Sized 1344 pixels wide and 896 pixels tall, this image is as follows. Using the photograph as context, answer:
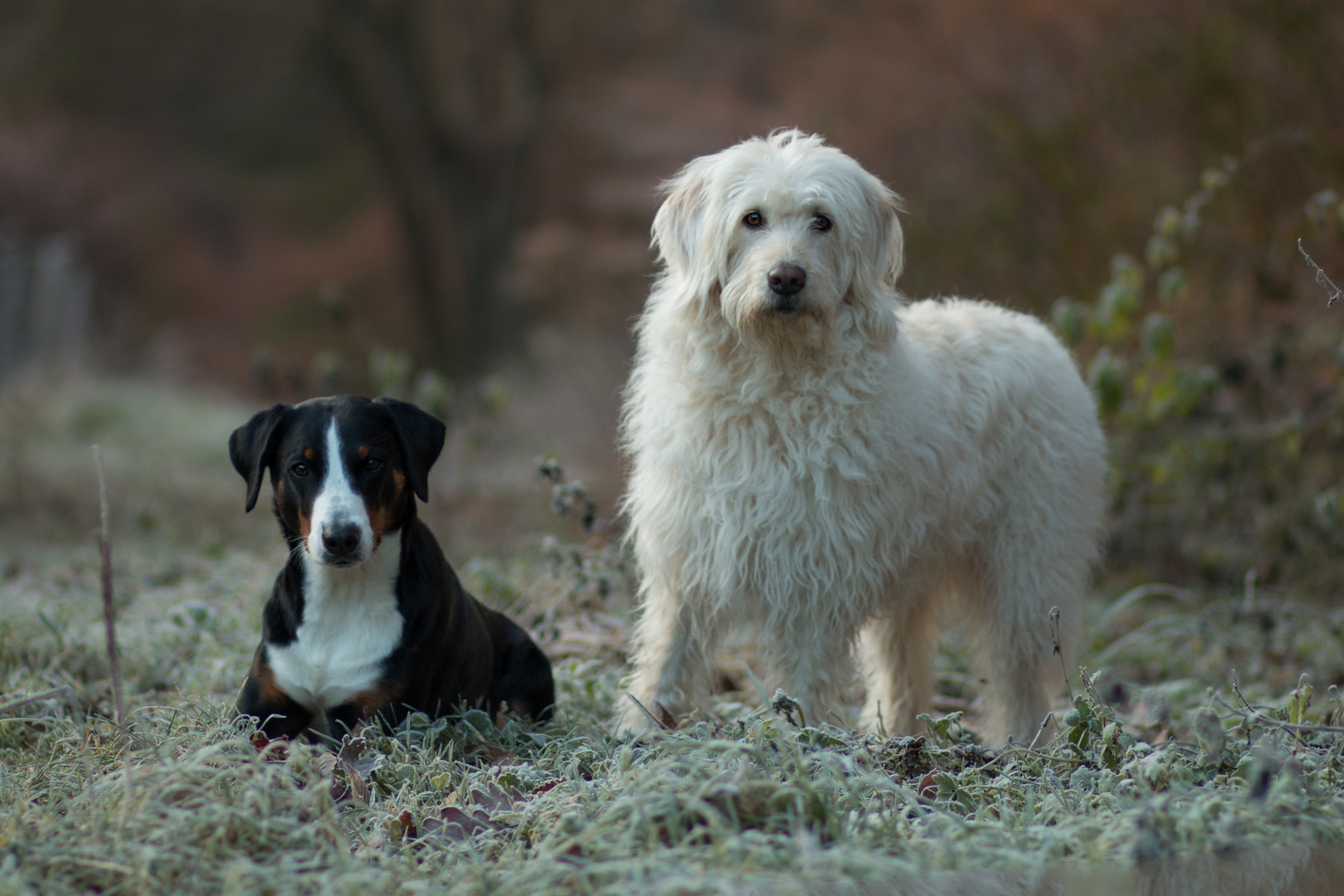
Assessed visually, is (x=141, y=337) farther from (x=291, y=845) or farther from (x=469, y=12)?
(x=291, y=845)

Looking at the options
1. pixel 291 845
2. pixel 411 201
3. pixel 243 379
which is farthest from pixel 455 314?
pixel 291 845

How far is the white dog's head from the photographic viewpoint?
3332mm

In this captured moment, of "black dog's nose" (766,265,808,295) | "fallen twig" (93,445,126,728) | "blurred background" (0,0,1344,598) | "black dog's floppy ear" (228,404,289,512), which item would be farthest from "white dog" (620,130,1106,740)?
"fallen twig" (93,445,126,728)

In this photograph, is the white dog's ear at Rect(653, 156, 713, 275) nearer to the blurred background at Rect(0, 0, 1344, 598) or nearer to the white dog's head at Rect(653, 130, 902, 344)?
the white dog's head at Rect(653, 130, 902, 344)

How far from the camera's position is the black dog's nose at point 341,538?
296 centimetres

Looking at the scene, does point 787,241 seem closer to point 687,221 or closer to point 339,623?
point 687,221

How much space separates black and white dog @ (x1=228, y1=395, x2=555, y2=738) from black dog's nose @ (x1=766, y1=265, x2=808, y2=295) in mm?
1044

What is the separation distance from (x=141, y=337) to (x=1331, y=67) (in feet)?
45.1

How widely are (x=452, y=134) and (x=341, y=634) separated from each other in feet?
48.5

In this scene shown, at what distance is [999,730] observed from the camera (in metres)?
4.14

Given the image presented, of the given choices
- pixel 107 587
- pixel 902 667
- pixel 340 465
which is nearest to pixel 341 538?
pixel 340 465

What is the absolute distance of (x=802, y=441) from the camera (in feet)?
11.3

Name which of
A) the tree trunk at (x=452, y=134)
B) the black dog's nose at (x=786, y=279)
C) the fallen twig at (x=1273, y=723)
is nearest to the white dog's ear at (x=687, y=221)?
the black dog's nose at (x=786, y=279)

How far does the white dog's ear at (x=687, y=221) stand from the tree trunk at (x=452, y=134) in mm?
13086
